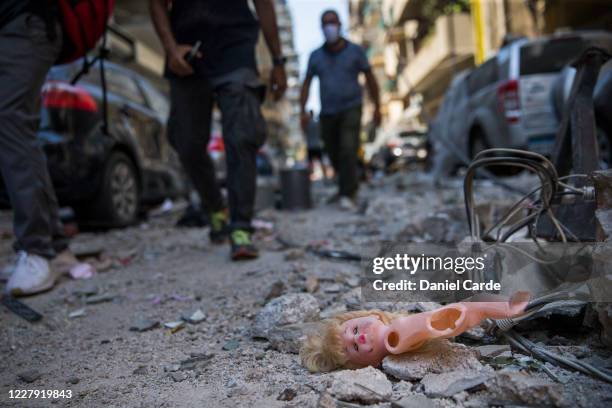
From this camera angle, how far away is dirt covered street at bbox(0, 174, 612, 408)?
1258mm

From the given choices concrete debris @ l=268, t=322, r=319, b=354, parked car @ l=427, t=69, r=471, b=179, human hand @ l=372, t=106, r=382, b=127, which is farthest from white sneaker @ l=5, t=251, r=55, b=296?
parked car @ l=427, t=69, r=471, b=179

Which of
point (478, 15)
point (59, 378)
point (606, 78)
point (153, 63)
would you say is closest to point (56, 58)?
point (59, 378)

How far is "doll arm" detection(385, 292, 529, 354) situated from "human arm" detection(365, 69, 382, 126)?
4.93m

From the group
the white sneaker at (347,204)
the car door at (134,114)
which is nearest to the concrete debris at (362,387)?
the car door at (134,114)

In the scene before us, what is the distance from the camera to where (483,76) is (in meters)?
7.70

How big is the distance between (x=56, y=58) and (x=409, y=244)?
222 cm

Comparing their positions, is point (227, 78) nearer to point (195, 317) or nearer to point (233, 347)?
point (195, 317)

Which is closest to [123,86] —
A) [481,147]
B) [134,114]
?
[134,114]

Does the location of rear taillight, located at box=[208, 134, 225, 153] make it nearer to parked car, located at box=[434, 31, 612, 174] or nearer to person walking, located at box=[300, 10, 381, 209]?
person walking, located at box=[300, 10, 381, 209]

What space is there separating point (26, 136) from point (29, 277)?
2.19 ft

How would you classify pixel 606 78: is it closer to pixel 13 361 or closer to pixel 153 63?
pixel 13 361

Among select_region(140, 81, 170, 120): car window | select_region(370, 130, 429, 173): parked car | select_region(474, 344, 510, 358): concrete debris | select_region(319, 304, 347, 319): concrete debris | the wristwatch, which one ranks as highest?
the wristwatch

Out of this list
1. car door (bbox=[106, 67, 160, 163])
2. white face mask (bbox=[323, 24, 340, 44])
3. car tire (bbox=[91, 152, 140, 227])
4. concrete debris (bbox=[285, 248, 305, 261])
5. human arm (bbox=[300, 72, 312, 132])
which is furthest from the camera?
human arm (bbox=[300, 72, 312, 132])

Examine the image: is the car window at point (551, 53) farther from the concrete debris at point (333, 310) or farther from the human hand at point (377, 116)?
the concrete debris at point (333, 310)
